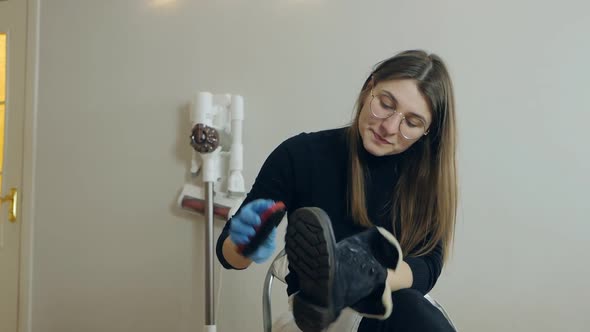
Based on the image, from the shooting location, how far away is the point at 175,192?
67.4 inches

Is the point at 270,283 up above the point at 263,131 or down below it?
below

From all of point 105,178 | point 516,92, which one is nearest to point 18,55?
point 105,178

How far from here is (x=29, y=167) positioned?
1.85 meters

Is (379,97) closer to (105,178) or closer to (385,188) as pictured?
(385,188)

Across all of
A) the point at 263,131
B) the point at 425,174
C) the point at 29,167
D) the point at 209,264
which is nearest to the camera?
the point at 425,174

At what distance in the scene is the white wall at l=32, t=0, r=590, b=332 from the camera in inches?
58.1

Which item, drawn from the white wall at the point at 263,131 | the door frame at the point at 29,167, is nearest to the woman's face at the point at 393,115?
the white wall at the point at 263,131

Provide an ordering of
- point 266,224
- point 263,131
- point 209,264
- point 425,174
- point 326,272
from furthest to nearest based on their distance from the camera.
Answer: point 263,131 → point 209,264 → point 425,174 → point 266,224 → point 326,272

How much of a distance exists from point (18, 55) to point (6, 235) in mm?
746

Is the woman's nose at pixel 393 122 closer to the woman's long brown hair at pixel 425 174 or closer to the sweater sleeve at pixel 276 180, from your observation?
the woman's long brown hair at pixel 425 174

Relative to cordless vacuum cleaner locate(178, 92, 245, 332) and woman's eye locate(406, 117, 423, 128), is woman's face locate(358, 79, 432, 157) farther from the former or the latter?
cordless vacuum cleaner locate(178, 92, 245, 332)

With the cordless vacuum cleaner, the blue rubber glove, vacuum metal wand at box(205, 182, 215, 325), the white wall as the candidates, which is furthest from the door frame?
the blue rubber glove

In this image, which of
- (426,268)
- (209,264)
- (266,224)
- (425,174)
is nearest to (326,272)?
(266,224)

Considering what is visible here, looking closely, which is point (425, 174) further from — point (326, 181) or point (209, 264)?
point (209, 264)
